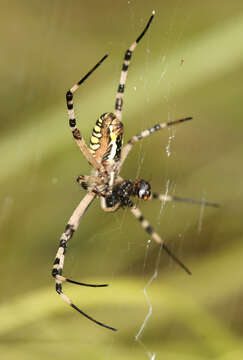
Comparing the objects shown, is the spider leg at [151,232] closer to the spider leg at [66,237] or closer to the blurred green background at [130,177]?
the blurred green background at [130,177]

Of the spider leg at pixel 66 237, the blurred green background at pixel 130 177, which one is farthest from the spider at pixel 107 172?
the blurred green background at pixel 130 177

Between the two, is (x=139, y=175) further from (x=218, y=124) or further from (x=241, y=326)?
(x=241, y=326)

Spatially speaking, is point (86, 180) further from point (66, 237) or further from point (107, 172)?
point (66, 237)

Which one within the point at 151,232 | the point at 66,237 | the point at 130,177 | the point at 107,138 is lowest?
the point at 151,232

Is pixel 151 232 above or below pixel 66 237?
below

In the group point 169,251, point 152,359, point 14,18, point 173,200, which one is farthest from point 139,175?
point 14,18

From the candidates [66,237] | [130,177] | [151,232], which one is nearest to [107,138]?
[130,177]

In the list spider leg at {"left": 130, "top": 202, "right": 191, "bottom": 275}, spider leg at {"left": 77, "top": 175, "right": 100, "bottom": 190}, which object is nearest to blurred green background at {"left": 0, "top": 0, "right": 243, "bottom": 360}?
spider leg at {"left": 130, "top": 202, "right": 191, "bottom": 275}

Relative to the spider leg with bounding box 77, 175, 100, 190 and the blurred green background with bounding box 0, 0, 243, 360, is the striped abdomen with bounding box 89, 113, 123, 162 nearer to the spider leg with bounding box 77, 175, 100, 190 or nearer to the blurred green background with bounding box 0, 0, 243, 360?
the spider leg with bounding box 77, 175, 100, 190
